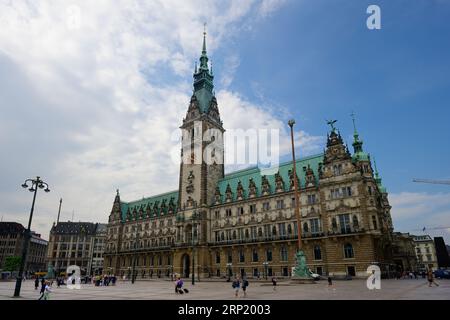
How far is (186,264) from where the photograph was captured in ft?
253

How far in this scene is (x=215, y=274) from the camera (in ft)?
238

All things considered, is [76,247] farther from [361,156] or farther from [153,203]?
[361,156]

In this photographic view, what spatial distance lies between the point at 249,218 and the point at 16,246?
123 m

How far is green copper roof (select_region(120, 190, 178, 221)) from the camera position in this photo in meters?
94.6

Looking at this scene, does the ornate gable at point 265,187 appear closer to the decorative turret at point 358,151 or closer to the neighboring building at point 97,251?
the decorative turret at point 358,151

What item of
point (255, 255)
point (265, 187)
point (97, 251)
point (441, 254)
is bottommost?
point (441, 254)

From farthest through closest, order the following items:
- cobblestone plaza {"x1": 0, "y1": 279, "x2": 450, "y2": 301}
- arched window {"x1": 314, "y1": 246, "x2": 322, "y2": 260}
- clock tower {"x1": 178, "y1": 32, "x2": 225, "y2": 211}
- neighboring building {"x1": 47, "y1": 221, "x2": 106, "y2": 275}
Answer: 1. neighboring building {"x1": 47, "y1": 221, "x2": 106, "y2": 275}
2. clock tower {"x1": 178, "y1": 32, "x2": 225, "y2": 211}
3. arched window {"x1": 314, "y1": 246, "x2": 322, "y2": 260}
4. cobblestone plaza {"x1": 0, "y1": 279, "x2": 450, "y2": 301}

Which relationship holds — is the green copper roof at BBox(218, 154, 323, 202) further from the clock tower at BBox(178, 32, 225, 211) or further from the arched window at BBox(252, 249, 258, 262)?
the arched window at BBox(252, 249, 258, 262)

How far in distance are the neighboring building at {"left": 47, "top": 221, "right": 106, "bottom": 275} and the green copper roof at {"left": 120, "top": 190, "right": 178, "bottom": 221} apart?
128ft

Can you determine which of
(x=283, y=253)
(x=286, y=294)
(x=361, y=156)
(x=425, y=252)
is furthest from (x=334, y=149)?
(x=425, y=252)

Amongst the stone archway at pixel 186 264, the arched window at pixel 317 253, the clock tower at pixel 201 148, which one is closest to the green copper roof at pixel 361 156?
the arched window at pixel 317 253

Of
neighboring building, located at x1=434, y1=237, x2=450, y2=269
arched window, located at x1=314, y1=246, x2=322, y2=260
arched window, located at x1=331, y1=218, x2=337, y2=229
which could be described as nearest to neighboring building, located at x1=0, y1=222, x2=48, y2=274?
arched window, located at x1=314, y1=246, x2=322, y2=260
